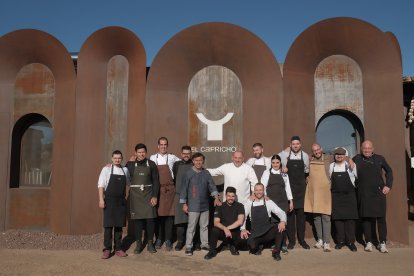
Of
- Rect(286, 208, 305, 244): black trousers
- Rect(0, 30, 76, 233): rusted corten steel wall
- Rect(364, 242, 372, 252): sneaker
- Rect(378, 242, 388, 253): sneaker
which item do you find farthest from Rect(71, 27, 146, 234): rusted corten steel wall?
Rect(378, 242, 388, 253): sneaker

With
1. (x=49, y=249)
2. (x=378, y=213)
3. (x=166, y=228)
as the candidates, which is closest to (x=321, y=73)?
(x=378, y=213)

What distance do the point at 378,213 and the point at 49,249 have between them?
5.42 metres

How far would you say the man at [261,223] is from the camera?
5.70 meters

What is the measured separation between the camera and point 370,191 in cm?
605

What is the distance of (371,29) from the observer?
286 inches

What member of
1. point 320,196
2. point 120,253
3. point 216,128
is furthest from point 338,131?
point 120,253

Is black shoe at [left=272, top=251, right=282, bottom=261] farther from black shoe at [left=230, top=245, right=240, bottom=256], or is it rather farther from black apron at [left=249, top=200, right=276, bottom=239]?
black shoe at [left=230, top=245, right=240, bottom=256]

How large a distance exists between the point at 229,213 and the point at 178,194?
877 mm

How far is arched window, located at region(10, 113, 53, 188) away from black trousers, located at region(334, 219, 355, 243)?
5772mm

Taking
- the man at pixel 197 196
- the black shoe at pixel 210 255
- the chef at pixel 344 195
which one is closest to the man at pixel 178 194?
the man at pixel 197 196

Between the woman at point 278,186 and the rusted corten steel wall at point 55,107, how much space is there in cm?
389

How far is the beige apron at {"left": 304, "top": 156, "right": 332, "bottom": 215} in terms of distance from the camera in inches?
241

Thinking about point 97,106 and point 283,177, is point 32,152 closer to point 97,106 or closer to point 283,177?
point 97,106

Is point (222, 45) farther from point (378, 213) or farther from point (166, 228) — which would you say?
point (378, 213)
